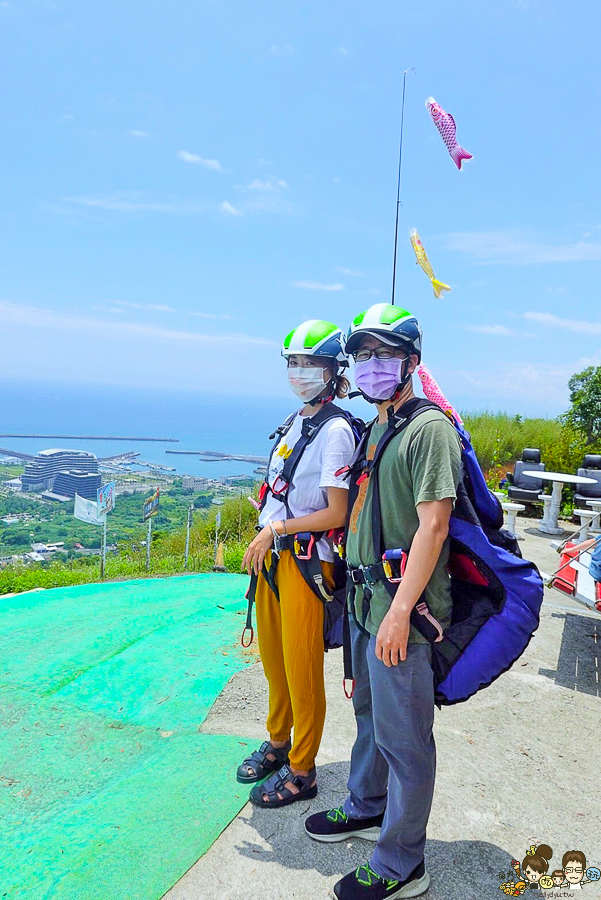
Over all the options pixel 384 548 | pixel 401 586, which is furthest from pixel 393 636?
pixel 384 548

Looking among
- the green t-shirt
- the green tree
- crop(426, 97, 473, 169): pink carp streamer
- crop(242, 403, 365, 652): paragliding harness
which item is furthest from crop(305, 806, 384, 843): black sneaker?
the green tree

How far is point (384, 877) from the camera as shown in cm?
180

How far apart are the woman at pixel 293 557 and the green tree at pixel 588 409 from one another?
12.4 meters

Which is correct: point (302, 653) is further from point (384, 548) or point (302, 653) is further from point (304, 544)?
point (384, 548)

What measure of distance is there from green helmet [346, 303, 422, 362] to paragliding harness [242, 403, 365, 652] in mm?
441

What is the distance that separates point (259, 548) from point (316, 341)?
0.88 metres

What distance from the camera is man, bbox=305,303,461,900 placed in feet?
5.36

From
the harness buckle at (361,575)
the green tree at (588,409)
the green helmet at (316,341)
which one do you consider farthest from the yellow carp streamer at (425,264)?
the green tree at (588,409)

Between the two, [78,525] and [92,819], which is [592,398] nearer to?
[92,819]

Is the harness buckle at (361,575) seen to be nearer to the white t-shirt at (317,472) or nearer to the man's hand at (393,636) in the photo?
the man's hand at (393,636)

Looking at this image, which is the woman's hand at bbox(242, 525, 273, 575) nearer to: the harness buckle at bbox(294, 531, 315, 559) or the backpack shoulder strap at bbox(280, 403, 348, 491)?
the harness buckle at bbox(294, 531, 315, 559)

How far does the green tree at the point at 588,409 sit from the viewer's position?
1323cm

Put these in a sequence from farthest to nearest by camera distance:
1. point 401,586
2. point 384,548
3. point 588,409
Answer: point 588,409 < point 384,548 < point 401,586

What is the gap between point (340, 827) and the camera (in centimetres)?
208
